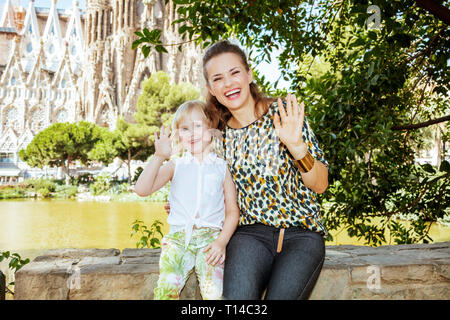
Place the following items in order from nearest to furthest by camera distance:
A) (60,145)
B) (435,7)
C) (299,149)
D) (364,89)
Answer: (299,149) → (435,7) → (364,89) → (60,145)

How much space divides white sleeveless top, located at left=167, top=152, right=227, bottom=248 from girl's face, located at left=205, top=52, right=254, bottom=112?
1.01 ft

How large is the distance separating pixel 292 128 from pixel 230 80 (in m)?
0.42

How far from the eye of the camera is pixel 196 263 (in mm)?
1673

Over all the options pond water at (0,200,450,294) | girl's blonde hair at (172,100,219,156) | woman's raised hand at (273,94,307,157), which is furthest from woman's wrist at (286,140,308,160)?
pond water at (0,200,450,294)

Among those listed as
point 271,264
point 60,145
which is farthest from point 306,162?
point 60,145

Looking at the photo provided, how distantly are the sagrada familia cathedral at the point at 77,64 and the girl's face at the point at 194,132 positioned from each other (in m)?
25.7

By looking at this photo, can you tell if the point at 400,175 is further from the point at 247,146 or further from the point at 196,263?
the point at 196,263

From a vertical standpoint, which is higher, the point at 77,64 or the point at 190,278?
the point at 77,64

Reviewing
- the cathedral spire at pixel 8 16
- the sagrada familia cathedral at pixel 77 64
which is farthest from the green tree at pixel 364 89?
the cathedral spire at pixel 8 16

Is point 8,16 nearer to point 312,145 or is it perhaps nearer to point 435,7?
point 435,7

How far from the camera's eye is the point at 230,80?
1.75 metres

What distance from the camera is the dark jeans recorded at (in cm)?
142
